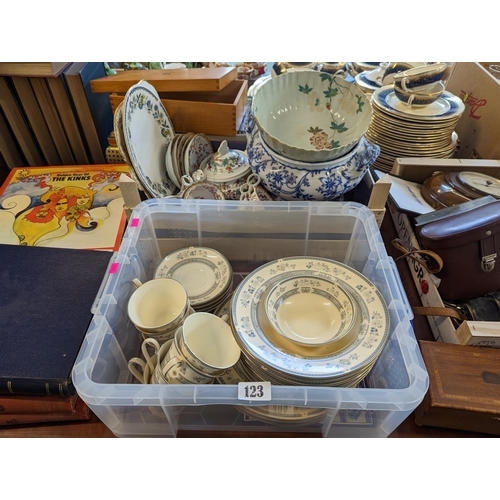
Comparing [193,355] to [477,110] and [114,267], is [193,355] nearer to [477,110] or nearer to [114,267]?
[114,267]

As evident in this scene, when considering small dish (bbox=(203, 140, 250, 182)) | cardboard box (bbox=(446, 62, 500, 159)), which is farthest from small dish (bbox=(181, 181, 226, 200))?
cardboard box (bbox=(446, 62, 500, 159))

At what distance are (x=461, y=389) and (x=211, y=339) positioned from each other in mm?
391

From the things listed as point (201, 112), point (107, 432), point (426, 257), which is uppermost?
point (201, 112)

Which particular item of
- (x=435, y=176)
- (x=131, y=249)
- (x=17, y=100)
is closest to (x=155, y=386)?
(x=131, y=249)

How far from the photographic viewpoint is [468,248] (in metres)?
0.63

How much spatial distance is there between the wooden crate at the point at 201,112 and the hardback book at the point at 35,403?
0.67 meters

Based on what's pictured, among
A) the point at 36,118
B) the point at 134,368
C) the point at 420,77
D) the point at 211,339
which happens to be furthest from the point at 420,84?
the point at 36,118

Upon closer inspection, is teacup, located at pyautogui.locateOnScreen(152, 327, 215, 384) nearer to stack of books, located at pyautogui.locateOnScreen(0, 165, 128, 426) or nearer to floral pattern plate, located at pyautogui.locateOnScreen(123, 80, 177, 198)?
stack of books, located at pyautogui.locateOnScreen(0, 165, 128, 426)

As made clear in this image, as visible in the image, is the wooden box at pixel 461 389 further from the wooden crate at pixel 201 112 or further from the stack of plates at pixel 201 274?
the wooden crate at pixel 201 112

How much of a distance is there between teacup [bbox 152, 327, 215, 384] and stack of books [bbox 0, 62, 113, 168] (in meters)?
0.75

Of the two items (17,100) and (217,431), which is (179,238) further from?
(17,100)

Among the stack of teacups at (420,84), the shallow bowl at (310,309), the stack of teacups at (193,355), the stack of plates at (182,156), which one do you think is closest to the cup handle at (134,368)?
the stack of teacups at (193,355)

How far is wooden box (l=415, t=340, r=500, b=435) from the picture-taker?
1.77 feet

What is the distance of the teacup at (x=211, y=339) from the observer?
0.56m
